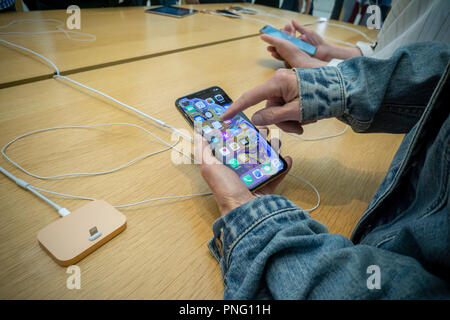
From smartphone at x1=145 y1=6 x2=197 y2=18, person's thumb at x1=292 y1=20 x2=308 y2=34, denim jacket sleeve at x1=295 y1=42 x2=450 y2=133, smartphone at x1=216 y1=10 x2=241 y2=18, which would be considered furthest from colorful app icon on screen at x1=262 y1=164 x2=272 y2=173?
smartphone at x1=216 y1=10 x2=241 y2=18

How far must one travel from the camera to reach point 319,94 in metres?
0.41

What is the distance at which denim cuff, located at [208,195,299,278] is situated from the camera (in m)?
0.30

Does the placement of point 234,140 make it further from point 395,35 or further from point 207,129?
point 395,35

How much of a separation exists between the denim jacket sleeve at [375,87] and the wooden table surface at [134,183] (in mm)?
116

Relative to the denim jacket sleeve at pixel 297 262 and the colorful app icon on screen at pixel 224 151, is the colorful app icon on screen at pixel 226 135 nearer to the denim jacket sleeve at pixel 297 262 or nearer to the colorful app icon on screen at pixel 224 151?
the colorful app icon on screen at pixel 224 151

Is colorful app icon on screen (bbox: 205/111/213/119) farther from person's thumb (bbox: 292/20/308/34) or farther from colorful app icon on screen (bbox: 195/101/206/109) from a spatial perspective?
person's thumb (bbox: 292/20/308/34)

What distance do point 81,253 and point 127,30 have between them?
95 cm

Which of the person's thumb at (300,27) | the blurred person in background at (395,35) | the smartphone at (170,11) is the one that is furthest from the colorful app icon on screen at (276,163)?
the smartphone at (170,11)

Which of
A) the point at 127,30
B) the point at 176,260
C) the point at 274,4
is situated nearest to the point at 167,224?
the point at 176,260

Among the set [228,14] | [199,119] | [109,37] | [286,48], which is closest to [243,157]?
[199,119]

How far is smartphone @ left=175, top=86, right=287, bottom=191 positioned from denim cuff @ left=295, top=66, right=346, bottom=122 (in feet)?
0.30

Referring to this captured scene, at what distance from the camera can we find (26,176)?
36cm
